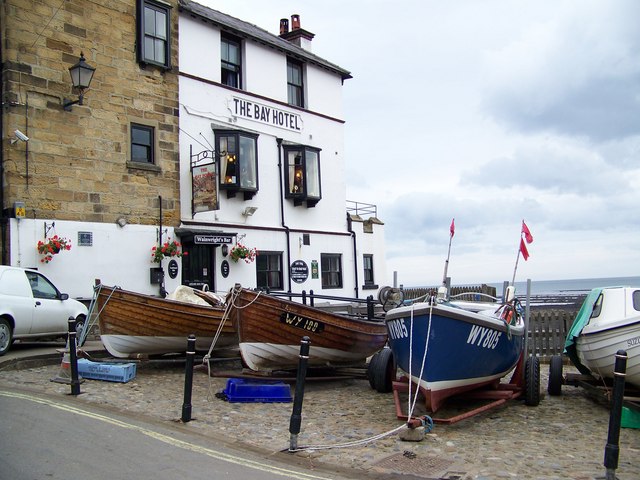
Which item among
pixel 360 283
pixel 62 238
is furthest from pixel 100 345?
pixel 360 283

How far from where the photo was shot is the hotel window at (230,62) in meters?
19.7

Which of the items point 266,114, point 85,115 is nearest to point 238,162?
point 266,114

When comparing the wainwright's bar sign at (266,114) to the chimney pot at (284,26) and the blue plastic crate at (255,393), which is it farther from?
the blue plastic crate at (255,393)

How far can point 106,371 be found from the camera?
10.6 m

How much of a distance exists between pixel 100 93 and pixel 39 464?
12093 millimetres

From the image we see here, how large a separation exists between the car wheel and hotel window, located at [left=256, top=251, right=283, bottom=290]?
8809mm

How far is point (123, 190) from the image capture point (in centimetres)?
1612

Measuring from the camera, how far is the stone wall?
14.3 m

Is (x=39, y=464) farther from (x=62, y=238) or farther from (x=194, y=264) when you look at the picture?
(x=194, y=264)

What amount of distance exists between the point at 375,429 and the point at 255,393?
243cm

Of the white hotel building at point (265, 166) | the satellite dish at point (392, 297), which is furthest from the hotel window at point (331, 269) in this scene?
the satellite dish at point (392, 297)

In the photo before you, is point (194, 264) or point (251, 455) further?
point (194, 264)

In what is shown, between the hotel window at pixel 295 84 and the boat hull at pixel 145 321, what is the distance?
39.0 feet

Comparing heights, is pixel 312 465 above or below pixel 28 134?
below
